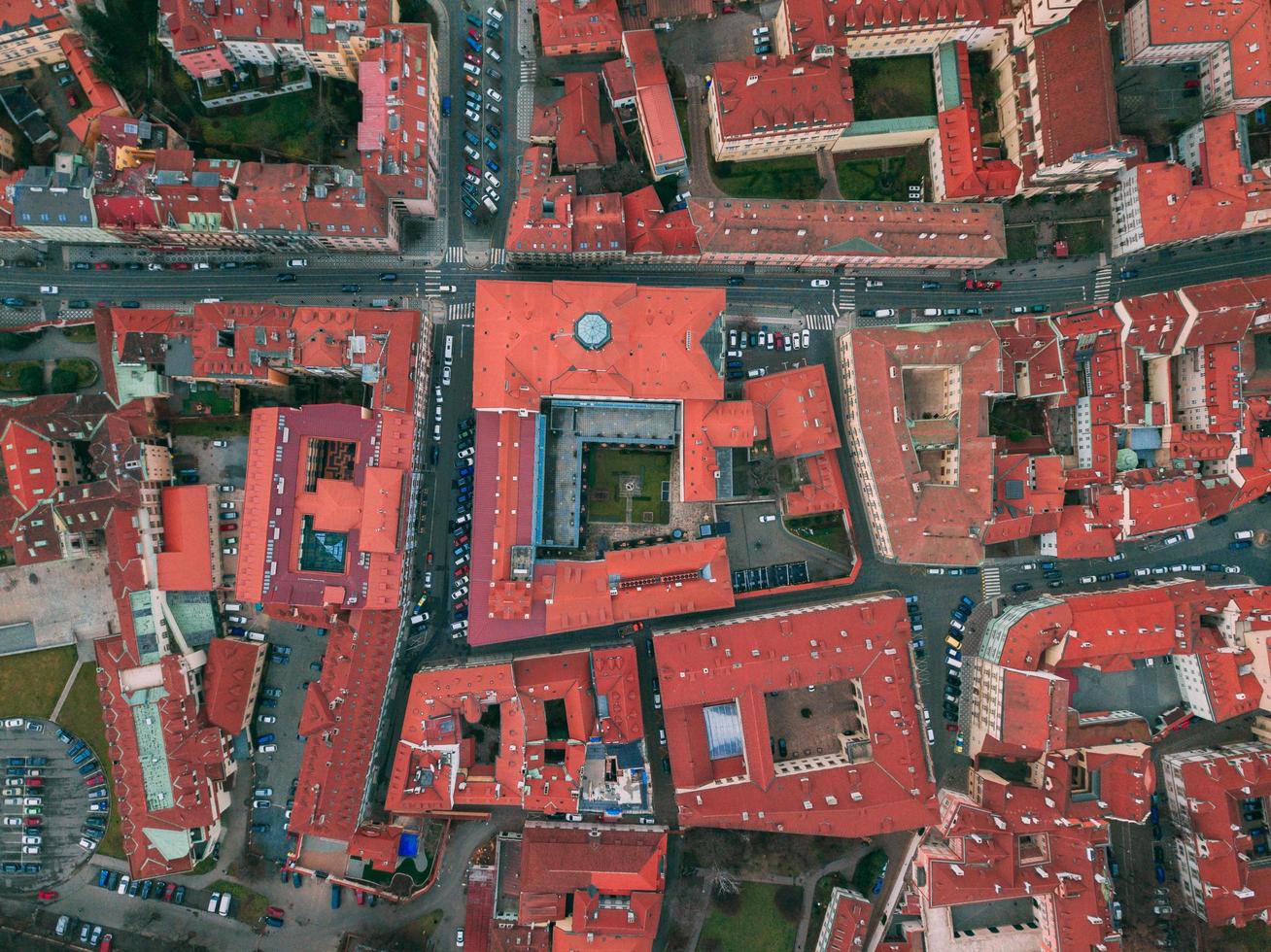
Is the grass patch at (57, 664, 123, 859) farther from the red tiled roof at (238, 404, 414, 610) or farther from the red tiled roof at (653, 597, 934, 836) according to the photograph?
the red tiled roof at (653, 597, 934, 836)

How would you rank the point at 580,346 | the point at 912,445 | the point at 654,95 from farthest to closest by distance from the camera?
the point at 654,95, the point at 912,445, the point at 580,346

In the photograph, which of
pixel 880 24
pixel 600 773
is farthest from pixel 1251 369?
pixel 600 773

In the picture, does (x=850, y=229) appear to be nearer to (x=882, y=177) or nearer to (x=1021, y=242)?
(x=882, y=177)

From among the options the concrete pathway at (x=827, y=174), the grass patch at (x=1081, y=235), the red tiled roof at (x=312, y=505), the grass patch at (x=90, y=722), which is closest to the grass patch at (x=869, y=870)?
the red tiled roof at (x=312, y=505)

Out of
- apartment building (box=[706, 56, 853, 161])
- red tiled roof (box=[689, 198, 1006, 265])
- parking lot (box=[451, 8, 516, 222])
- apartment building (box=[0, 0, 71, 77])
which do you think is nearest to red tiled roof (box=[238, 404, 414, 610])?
parking lot (box=[451, 8, 516, 222])

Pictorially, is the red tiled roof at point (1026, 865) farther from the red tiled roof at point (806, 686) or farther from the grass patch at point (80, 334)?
the grass patch at point (80, 334)

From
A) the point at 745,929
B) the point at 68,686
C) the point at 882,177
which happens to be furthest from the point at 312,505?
the point at 882,177
